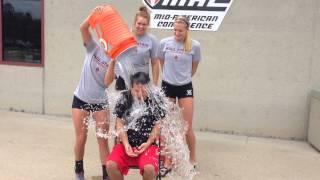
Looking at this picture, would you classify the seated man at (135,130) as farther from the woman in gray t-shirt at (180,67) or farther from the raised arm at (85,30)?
the woman in gray t-shirt at (180,67)

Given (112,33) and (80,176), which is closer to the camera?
(112,33)

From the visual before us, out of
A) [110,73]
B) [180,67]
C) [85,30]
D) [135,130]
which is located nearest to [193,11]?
[180,67]

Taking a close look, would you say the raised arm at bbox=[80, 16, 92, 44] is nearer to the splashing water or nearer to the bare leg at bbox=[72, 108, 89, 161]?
the splashing water

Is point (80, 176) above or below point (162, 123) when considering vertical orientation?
below

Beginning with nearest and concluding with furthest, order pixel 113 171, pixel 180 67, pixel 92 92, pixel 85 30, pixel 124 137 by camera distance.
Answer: pixel 113 171
pixel 124 137
pixel 85 30
pixel 92 92
pixel 180 67

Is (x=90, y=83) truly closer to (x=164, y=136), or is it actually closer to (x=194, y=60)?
(x=164, y=136)

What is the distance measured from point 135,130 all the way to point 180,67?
133 cm

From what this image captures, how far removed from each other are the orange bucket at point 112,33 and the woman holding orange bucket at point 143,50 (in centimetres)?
55

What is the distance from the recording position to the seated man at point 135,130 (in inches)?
155

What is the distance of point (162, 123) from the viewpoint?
→ 4.07 m

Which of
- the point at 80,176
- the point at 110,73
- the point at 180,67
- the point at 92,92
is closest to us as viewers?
the point at 110,73

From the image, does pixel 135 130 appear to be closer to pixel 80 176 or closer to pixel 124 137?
pixel 124 137

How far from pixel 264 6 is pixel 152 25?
5.31 feet

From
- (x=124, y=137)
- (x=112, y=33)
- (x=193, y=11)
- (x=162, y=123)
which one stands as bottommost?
(x=124, y=137)
